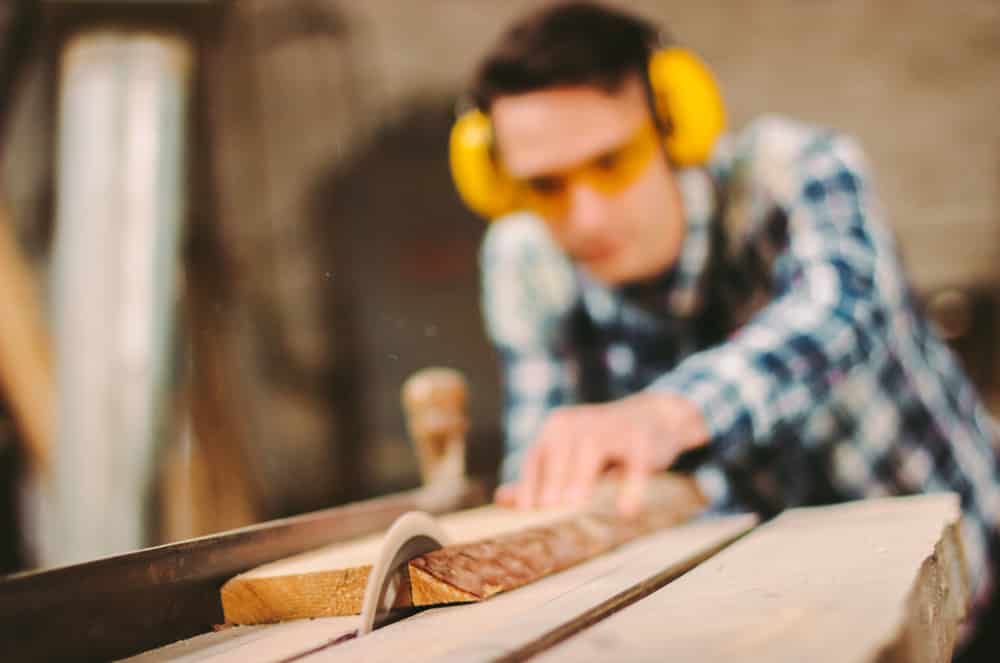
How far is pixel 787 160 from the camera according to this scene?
1774 mm

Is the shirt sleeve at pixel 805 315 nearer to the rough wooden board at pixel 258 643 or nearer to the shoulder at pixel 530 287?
the shoulder at pixel 530 287

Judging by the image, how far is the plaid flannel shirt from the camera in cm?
150

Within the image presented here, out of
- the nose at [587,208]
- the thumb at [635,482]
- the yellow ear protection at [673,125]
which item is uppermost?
the yellow ear protection at [673,125]

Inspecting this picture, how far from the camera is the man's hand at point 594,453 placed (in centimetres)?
117

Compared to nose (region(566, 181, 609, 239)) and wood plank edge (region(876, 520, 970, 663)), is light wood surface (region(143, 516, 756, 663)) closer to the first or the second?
wood plank edge (region(876, 520, 970, 663))

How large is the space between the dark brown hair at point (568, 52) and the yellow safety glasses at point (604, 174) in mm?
120

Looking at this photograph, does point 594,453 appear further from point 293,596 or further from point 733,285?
point 733,285

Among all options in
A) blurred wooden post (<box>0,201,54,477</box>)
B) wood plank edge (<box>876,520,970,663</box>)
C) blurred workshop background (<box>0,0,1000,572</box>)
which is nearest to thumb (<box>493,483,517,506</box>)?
wood plank edge (<box>876,520,970,663</box>)

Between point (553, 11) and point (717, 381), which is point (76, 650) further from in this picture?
point (553, 11)

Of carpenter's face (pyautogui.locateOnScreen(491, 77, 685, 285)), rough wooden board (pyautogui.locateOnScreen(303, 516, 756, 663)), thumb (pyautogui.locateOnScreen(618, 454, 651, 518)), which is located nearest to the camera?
rough wooden board (pyautogui.locateOnScreen(303, 516, 756, 663))

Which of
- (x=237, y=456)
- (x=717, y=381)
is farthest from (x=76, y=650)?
(x=237, y=456)

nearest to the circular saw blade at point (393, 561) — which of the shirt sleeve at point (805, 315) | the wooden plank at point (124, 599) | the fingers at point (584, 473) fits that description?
the wooden plank at point (124, 599)

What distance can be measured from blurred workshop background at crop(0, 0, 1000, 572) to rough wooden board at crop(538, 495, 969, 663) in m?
2.01

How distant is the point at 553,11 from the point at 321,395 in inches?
85.3
